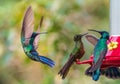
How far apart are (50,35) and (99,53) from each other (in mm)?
296

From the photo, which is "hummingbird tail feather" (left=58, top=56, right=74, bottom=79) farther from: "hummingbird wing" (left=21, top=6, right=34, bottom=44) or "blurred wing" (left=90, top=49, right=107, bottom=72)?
"hummingbird wing" (left=21, top=6, right=34, bottom=44)

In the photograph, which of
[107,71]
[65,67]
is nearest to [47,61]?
[65,67]

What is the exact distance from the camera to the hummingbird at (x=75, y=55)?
2.43 meters

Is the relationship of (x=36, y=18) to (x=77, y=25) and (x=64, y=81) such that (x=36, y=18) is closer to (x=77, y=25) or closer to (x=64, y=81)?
(x=77, y=25)

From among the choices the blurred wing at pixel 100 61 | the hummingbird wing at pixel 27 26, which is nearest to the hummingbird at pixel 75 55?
the blurred wing at pixel 100 61

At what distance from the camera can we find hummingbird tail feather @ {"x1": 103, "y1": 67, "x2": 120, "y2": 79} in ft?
7.93

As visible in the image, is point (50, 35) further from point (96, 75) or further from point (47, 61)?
point (96, 75)

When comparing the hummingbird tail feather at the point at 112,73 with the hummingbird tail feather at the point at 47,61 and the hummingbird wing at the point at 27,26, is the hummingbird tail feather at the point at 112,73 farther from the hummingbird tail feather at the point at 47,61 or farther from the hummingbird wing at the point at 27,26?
the hummingbird wing at the point at 27,26

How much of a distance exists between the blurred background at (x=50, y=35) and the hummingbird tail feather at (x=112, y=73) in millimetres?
27

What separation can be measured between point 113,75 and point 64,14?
0.44m

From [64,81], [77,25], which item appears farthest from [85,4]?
[64,81]

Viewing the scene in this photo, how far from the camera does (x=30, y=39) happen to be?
95.0 inches

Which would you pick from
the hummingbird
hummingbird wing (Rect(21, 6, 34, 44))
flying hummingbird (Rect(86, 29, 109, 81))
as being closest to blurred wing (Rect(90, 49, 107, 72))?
flying hummingbird (Rect(86, 29, 109, 81))

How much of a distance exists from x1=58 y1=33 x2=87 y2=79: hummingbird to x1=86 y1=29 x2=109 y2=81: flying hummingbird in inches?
3.2
